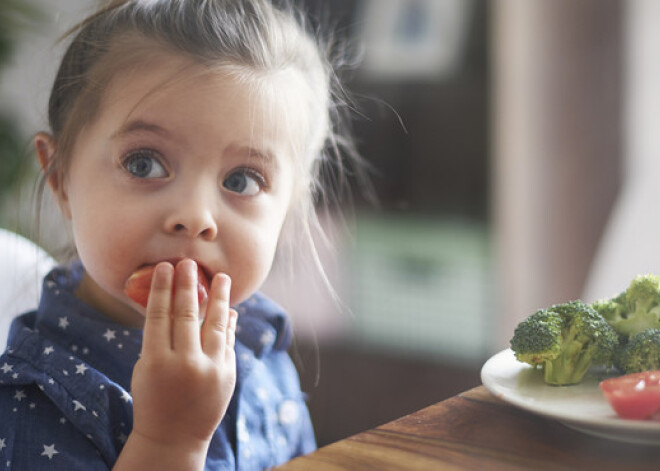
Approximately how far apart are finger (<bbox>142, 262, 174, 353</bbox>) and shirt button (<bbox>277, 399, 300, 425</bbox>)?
36cm

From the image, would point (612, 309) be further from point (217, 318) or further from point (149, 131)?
point (149, 131)

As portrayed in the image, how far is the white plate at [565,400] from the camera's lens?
624mm

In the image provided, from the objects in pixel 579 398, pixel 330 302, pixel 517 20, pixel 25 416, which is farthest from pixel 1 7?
pixel 579 398

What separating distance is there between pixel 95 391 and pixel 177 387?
169 millimetres

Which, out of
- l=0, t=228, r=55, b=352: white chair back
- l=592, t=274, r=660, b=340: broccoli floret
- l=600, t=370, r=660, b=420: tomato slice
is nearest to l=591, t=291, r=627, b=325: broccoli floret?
l=592, t=274, r=660, b=340: broccoli floret

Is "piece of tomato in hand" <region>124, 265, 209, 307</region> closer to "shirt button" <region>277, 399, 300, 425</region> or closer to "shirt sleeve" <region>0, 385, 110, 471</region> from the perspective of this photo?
"shirt sleeve" <region>0, 385, 110, 471</region>

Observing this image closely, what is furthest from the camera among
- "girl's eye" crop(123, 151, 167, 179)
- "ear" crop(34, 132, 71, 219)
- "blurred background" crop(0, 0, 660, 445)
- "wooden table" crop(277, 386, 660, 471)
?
"blurred background" crop(0, 0, 660, 445)

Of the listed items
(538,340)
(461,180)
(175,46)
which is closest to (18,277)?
(175,46)

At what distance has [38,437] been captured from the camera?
890mm

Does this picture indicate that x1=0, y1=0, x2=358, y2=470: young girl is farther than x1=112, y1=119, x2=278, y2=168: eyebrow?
No

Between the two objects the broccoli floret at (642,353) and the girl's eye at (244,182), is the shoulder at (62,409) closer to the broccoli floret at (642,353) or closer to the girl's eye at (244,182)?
the girl's eye at (244,182)

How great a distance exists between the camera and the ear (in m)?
1.07

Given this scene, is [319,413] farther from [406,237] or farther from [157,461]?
[157,461]

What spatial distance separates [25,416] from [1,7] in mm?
2325
